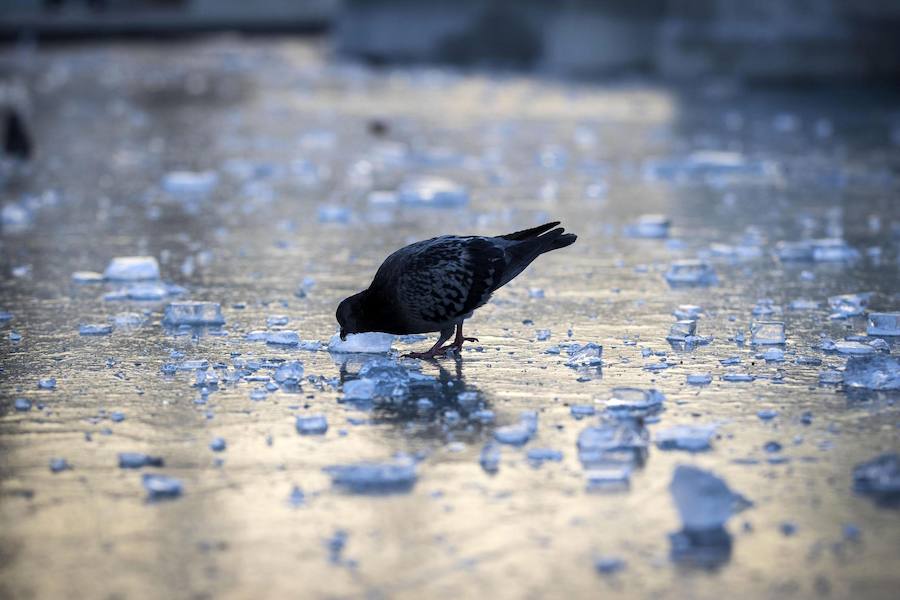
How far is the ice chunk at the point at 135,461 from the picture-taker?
4496 millimetres

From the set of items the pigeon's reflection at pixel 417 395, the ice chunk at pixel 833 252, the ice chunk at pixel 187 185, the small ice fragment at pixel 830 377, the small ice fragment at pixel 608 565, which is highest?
the ice chunk at pixel 187 185

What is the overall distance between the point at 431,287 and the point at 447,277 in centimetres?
8

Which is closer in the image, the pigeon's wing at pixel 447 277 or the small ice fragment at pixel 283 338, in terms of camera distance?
the pigeon's wing at pixel 447 277

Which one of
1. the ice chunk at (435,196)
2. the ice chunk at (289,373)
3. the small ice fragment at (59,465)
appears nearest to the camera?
the small ice fragment at (59,465)

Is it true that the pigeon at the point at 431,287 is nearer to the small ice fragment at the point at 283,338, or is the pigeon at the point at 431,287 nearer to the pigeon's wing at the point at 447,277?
the pigeon's wing at the point at 447,277

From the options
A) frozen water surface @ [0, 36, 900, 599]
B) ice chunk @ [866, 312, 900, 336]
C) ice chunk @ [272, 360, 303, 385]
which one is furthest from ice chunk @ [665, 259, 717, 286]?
ice chunk @ [272, 360, 303, 385]

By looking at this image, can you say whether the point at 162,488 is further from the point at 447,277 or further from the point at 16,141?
the point at 16,141

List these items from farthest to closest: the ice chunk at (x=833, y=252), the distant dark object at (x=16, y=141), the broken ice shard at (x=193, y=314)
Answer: the distant dark object at (x=16, y=141)
the ice chunk at (x=833, y=252)
the broken ice shard at (x=193, y=314)

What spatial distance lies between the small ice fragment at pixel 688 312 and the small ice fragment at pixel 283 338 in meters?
1.90

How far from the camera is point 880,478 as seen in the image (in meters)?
4.21

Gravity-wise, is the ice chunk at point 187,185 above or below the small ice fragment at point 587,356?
above

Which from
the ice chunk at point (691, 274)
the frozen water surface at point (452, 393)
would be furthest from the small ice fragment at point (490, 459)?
the ice chunk at point (691, 274)

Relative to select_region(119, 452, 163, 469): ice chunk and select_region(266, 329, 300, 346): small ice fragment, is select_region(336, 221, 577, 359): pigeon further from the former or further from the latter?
select_region(119, 452, 163, 469): ice chunk

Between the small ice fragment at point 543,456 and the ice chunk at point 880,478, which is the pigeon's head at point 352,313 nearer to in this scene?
the small ice fragment at point 543,456
